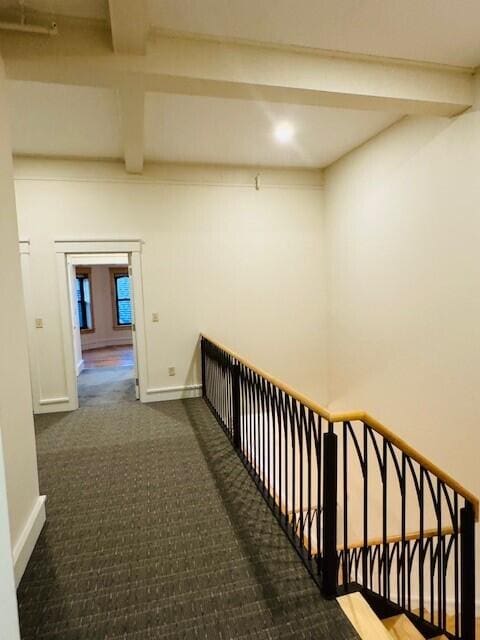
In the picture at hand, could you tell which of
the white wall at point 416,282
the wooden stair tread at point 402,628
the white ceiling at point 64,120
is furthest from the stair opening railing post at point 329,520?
the white ceiling at point 64,120

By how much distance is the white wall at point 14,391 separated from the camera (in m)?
1.86

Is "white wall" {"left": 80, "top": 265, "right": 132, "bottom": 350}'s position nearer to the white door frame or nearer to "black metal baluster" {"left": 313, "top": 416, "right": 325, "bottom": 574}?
the white door frame

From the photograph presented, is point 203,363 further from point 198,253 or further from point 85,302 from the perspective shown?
point 85,302

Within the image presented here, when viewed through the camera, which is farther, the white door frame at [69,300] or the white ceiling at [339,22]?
the white door frame at [69,300]

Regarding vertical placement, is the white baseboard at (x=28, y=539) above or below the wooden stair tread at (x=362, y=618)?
above

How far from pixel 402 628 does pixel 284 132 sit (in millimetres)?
4082

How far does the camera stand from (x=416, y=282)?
11.5 ft

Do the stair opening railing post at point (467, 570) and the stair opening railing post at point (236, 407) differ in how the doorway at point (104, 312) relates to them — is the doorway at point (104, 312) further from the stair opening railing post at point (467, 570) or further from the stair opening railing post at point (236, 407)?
the stair opening railing post at point (467, 570)

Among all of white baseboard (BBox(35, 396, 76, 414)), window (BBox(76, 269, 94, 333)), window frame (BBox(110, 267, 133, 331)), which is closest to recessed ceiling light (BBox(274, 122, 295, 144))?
white baseboard (BBox(35, 396, 76, 414))

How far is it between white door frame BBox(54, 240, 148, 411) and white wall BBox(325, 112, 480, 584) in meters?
2.61

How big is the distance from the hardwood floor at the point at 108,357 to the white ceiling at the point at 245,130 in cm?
452

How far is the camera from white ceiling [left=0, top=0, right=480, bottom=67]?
2.03 m

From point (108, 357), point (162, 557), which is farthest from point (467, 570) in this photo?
point (108, 357)

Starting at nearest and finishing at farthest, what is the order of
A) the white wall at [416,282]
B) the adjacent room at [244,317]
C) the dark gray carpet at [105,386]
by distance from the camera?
the adjacent room at [244,317]
the white wall at [416,282]
the dark gray carpet at [105,386]
